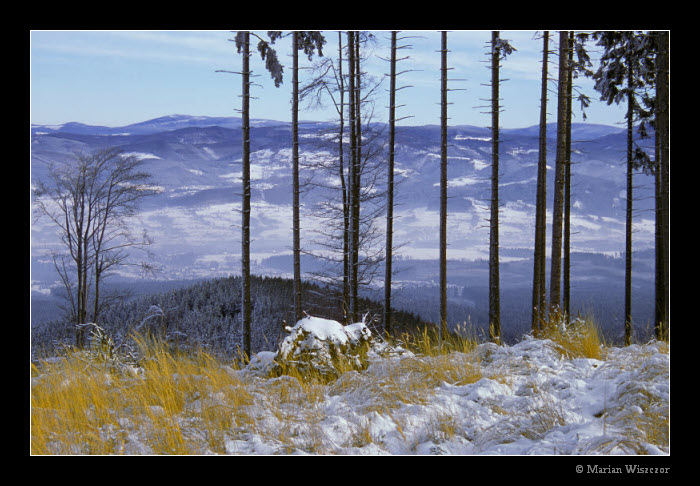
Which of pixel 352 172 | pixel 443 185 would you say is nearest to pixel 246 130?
pixel 352 172

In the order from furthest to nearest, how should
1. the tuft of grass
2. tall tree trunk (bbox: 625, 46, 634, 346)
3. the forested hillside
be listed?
the forested hillside < tall tree trunk (bbox: 625, 46, 634, 346) < the tuft of grass

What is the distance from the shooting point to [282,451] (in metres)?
3.80

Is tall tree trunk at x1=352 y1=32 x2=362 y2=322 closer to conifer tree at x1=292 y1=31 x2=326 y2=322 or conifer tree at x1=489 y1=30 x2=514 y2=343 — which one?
conifer tree at x1=292 y1=31 x2=326 y2=322

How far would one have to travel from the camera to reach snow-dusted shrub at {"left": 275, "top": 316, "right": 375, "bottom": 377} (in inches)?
236

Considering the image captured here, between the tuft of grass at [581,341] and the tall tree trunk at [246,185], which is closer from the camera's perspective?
the tuft of grass at [581,341]

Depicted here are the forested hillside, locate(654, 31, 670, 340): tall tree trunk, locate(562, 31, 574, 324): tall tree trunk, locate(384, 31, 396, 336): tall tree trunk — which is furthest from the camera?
the forested hillside

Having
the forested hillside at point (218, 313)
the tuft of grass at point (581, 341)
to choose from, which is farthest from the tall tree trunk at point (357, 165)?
the tuft of grass at point (581, 341)

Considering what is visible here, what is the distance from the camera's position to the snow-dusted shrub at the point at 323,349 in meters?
5.99

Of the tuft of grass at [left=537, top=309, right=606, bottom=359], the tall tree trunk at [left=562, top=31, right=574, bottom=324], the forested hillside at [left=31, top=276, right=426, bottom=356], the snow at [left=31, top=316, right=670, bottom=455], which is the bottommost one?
the forested hillside at [left=31, top=276, right=426, bottom=356]


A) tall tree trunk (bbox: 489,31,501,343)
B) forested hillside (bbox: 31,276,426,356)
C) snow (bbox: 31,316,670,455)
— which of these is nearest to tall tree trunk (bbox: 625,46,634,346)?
tall tree trunk (bbox: 489,31,501,343)

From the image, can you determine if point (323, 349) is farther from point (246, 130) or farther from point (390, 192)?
point (390, 192)

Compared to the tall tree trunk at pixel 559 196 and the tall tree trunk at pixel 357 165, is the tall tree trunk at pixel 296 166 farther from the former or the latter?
the tall tree trunk at pixel 559 196
